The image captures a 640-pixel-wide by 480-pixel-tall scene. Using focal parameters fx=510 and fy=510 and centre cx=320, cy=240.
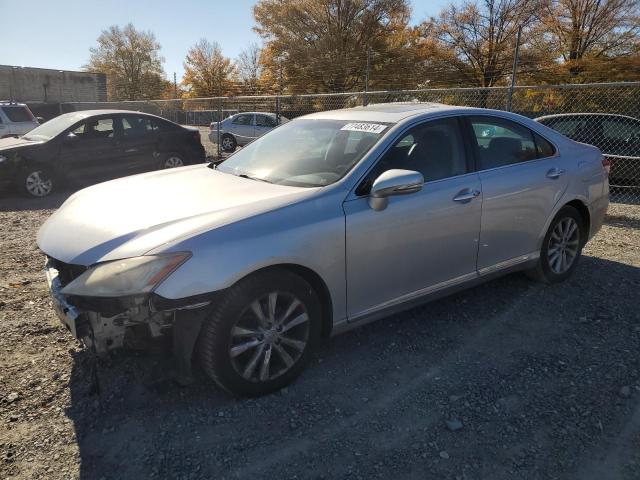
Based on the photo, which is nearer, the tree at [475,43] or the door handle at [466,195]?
the door handle at [466,195]

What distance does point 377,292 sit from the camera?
330 centimetres

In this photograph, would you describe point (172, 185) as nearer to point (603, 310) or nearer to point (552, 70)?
point (603, 310)

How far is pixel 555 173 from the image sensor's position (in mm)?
4336

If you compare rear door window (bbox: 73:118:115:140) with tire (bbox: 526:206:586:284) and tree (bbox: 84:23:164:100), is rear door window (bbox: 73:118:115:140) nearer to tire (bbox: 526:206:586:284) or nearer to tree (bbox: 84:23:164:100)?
tire (bbox: 526:206:586:284)

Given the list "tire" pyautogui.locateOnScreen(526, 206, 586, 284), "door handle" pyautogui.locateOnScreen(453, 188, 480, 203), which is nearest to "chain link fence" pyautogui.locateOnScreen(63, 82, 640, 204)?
"tire" pyautogui.locateOnScreen(526, 206, 586, 284)

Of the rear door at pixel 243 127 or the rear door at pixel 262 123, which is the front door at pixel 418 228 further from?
the rear door at pixel 243 127

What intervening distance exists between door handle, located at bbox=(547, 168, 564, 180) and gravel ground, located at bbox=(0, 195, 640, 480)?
3.76 ft

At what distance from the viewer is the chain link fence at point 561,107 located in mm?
8938

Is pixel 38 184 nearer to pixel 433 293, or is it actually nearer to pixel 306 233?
pixel 306 233

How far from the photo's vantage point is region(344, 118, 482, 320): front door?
→ 3.16 metres

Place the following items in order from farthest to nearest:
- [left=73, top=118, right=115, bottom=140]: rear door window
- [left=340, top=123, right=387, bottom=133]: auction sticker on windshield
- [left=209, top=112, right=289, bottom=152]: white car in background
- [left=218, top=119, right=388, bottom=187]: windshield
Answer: [left=209, top=112, right=289, bottom=152]: white car in background, [left=73, top=118, right=115, bottom=140]: rear door window, [left=340, top=123, right=387, bottom=133]: auction sticker on windshield, [left=218, top=119, right=388, bottom=187]: windshield

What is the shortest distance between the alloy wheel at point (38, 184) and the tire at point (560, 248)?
26.4 ft

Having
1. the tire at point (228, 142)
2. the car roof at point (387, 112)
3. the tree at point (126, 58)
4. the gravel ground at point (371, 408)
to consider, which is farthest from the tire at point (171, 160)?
the tree at point (126, 58)

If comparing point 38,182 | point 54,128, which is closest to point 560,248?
point 38,182
